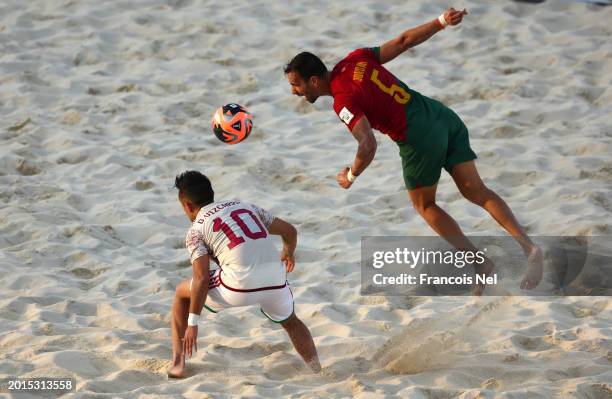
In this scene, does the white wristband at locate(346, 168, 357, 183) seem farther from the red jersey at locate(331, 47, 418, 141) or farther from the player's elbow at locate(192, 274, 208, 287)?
the player's elbow at locate(192, 274, 208, 287)

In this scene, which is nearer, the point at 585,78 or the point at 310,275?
the point at 310,275

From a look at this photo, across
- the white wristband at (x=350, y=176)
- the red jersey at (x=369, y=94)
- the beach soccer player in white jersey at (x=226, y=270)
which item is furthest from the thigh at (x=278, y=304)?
the red jersey at (x=369, y=94)

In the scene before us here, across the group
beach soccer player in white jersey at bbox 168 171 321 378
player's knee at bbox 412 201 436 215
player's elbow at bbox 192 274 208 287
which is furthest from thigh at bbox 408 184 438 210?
player's elbow at bbox 192 274 208 287

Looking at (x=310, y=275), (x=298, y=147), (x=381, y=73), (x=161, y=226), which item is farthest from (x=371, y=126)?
(x=298, y=147)

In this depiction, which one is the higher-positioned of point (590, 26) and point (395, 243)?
point (590, 26)

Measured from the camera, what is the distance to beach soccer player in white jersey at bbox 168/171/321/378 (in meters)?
4.50

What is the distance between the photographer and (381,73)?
5199 mm

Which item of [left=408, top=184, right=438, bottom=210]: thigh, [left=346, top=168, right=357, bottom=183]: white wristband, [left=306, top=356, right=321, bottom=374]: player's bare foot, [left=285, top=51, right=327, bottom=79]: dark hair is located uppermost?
[left=285, top=51, right=327, bottom=79]: dark hair

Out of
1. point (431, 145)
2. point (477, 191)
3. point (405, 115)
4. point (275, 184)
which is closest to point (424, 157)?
point (431, 145)

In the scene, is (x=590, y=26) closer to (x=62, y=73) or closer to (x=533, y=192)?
(x=533, y=192)

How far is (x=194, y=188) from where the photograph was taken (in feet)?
15.1

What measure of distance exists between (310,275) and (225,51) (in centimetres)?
367

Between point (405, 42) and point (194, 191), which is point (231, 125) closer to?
point (405, 42)

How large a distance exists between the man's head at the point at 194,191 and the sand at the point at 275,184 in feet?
2.62
